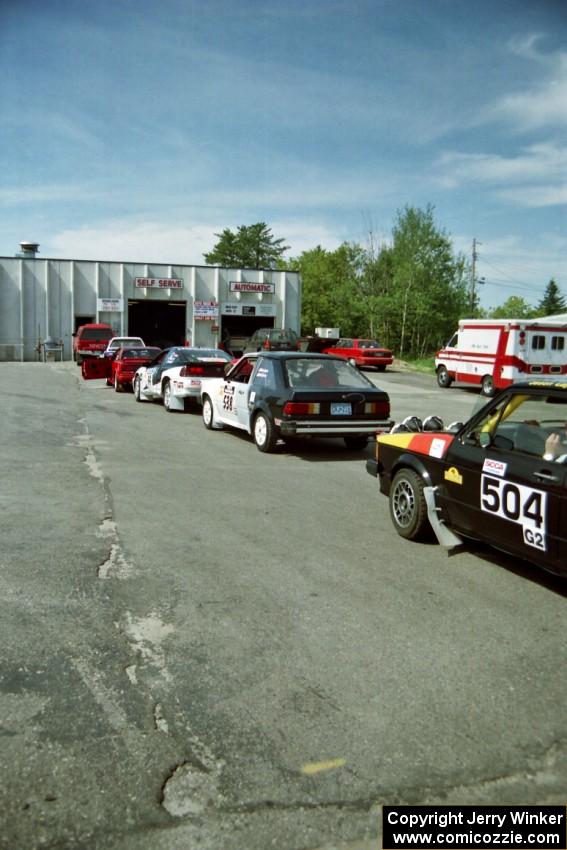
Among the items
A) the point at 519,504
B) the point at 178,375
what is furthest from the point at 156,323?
the point at 519,504

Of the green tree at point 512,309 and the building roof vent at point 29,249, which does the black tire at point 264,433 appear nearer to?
the building roof vent at point 29,249

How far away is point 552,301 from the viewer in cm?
9750

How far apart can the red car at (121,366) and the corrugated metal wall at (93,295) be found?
19.5m

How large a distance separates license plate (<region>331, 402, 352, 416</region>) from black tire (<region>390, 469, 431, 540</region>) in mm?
4119

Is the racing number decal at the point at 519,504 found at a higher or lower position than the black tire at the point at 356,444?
higher

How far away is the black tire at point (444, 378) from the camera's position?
27781mm

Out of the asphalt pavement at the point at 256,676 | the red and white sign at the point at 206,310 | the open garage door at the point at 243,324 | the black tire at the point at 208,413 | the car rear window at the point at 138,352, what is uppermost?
the red and white sign at the point at 206,310

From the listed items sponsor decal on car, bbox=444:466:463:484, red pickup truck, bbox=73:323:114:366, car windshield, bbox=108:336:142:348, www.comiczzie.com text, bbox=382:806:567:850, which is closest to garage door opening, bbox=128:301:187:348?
red pickup truck, bbox=73:323:114:366

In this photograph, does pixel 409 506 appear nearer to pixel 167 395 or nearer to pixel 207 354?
pixel 167 395

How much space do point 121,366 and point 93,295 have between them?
24.2 metres

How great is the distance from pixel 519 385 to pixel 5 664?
3712mm

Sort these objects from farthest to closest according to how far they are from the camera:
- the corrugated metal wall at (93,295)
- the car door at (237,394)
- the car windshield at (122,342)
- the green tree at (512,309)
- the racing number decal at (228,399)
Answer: the green tree at (512,309) → the corrugated metal wall at (93,295) → the car windshield at (122,342) → the racing number decal at (228,399) → the car door at (237,394)

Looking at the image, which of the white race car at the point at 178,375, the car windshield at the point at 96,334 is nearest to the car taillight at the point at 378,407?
the white race car at the point at 178,375

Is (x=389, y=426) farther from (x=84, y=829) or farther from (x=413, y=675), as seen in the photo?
(x=84, y=829)
